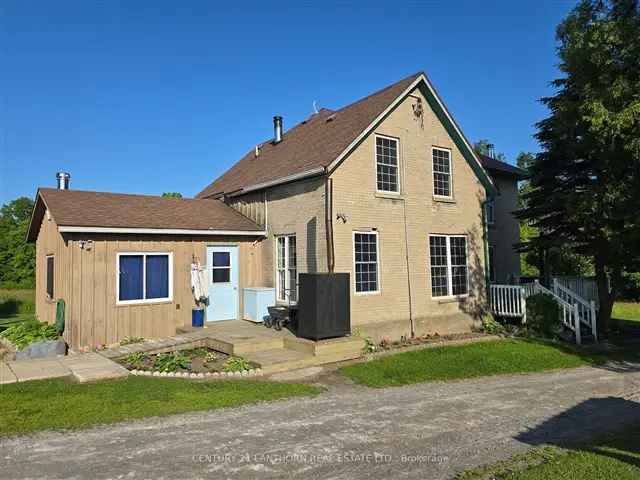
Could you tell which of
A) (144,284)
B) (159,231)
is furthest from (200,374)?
(159,231)

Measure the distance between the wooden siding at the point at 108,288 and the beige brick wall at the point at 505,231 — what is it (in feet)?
45.7

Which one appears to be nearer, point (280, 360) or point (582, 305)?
point (280, 360)

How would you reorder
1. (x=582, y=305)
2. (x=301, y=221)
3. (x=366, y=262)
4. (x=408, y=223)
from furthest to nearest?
(x=582, y=305)
(x=408, y=223)
(x=301, y=221)
(x=366, y=262)

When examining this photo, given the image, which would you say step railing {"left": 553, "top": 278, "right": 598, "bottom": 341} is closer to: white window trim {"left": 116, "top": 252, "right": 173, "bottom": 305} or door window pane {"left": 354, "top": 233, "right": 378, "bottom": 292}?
door window pane {"left": 354, "top": 233, "right": 378, "bottom": 292}

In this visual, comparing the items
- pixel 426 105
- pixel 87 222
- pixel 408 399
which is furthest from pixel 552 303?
pixel 87 222

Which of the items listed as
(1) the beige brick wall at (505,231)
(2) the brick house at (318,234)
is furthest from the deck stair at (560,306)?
(1) the beige brick wall at (505,231)

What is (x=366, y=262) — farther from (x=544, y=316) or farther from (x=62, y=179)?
(x=62, y=179)

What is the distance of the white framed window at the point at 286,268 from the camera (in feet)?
47.5

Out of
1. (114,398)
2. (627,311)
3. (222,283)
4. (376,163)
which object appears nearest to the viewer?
(114,398)

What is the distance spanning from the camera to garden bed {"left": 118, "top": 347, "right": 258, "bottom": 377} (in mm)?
9930

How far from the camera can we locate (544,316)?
15.5 m

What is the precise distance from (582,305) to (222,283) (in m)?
13.2

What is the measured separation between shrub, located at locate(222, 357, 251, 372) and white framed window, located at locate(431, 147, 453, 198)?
30.3 feet

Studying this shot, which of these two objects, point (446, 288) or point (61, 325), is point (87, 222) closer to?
point (61, 325)
